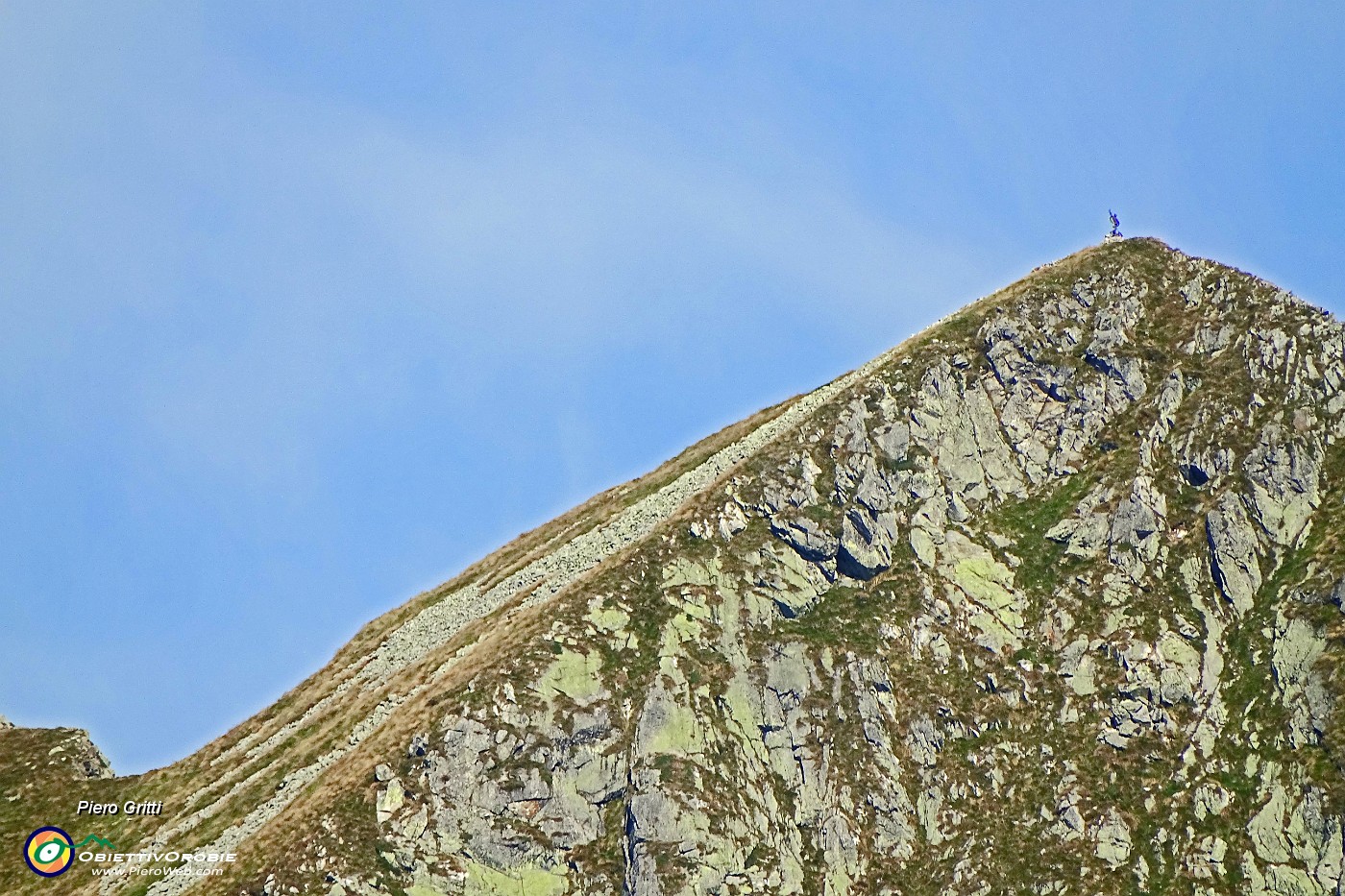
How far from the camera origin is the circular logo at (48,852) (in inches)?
3226

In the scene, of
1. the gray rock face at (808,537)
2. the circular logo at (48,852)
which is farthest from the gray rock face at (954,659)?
the circular logo at (48,852)

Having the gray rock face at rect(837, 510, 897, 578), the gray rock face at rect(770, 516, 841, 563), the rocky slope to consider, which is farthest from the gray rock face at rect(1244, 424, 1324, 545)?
the gray rock face at rect(770, 516, 841, 563)

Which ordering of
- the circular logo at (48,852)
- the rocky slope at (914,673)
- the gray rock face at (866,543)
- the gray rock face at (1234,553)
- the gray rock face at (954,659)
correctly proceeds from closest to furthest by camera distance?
Answer: the rocky slope at (914,673), the gray rock face at (954,659), the circular logo at (48,852), the gray rock face at (1234,553), the gray rock face at (866,543)

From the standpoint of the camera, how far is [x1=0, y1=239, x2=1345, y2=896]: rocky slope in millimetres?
70625

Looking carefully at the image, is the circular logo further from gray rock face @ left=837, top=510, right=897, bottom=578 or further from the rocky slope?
gray rock face @ left=837, top=510, right=897, bottom=578

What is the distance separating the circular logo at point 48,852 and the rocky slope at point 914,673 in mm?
1311

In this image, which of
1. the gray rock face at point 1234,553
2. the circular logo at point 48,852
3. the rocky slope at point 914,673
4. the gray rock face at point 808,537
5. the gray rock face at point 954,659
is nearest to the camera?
the rocky slope at point 914,673

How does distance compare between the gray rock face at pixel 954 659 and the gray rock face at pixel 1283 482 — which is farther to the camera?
the gray rock face at pixel 1283 482

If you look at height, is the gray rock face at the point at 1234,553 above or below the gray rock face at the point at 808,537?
below

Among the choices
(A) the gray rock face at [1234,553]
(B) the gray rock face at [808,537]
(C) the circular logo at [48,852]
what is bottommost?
(A) the gray rock face at [1234,553]

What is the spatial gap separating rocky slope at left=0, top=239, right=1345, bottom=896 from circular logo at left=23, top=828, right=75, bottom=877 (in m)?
1.31

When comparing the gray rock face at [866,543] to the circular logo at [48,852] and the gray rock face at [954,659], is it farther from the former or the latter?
the circular logo at [48,852]

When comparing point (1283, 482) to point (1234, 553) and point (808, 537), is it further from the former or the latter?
point (808, 537)

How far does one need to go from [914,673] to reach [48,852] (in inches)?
2353
